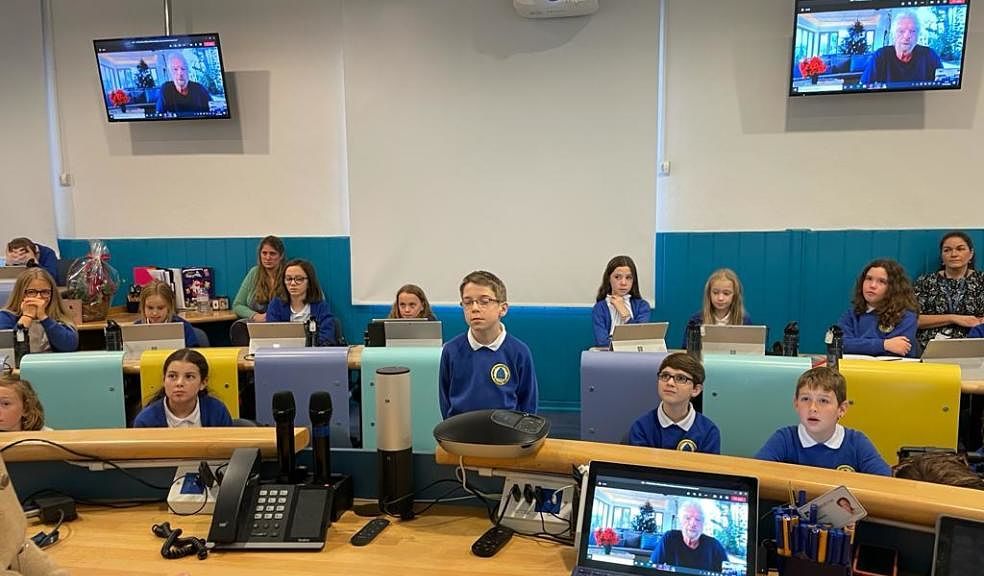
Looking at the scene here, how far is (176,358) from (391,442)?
5.19ft

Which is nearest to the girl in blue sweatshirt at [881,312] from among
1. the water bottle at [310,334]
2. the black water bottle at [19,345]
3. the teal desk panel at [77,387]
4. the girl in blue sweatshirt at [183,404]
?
the water bottle at [310,334]

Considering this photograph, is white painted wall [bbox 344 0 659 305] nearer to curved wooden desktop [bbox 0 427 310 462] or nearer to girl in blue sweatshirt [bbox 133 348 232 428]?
girl in blue sweatshirt [bbox 133 348 232 428]

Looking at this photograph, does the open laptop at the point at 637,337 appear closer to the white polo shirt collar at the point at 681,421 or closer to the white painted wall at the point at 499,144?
the white polo shirt collar at the point at 681,421

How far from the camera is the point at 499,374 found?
283 cm

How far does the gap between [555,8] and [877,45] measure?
2265 millimetres

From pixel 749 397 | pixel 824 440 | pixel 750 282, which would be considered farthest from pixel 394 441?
pixel 750 282

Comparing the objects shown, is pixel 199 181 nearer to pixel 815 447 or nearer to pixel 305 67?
pixel 305 67

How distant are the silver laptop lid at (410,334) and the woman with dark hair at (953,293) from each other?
135 inches

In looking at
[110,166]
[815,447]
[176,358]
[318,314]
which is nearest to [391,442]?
[815,447]

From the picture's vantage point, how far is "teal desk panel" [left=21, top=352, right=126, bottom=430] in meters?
3.15

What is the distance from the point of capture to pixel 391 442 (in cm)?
182

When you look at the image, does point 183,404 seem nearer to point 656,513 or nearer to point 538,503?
point 538,503

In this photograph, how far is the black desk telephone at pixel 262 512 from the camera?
1649 millimetres

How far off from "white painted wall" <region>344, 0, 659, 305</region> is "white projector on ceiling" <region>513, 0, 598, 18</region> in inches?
3.2
